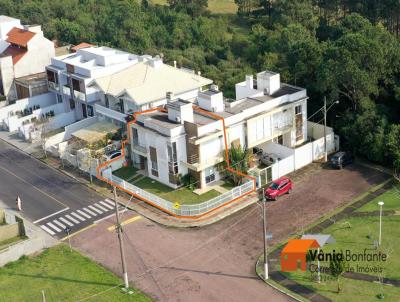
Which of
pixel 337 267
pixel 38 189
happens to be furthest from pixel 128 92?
pixel 337 267

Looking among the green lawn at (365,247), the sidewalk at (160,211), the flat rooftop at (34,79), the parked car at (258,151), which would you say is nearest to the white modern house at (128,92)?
the flat rooftop at (34,79)

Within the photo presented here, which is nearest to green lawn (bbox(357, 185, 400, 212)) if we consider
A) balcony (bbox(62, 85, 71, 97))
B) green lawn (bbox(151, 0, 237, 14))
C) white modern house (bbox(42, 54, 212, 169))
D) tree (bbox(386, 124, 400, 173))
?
tree (bbox(386, 124, 400, 173))

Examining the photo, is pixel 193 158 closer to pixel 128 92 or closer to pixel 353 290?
pixel 128 92

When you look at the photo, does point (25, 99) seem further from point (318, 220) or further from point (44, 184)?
point (318, 220)

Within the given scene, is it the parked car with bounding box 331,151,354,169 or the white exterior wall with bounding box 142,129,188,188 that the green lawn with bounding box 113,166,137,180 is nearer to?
the white exterior wall with bounding box 142,129,188,188

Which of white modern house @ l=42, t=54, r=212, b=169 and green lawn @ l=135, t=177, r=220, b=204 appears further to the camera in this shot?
white modern house @ l=42, t=54, r=212, b=169

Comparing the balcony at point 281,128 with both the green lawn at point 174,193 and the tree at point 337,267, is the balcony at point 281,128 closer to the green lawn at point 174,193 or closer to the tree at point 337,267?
the green lawn at point 174,193

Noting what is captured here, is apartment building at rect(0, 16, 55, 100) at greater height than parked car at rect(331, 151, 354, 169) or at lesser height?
greater
